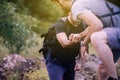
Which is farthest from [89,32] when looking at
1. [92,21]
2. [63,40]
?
[63,40]

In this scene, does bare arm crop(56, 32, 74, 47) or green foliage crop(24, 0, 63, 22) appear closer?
bare arm crop(56, 32, 74, 47)

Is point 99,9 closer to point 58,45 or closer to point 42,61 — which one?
point 58,45

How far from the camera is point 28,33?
5352 mm

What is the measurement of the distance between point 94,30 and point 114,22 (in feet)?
0.51

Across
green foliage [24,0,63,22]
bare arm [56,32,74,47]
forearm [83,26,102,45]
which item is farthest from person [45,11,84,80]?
green foliage [24,0,63,22]

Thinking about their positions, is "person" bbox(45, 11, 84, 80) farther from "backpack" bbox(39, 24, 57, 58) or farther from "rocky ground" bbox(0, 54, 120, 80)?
"rocky ground" bbox(0, 54, 120, 80)

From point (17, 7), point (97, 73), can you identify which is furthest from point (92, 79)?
point (17, 7)

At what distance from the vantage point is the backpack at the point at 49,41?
4.62m

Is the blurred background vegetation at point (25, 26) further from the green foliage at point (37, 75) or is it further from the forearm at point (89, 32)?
the forearm at point (89, 32)

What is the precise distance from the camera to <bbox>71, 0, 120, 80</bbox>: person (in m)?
4.27

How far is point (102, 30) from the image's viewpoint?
434 centimetres

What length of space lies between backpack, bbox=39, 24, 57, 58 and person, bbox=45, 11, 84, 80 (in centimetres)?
3

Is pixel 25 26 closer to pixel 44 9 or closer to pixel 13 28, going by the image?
pixel 13 28

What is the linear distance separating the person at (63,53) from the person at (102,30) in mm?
80
